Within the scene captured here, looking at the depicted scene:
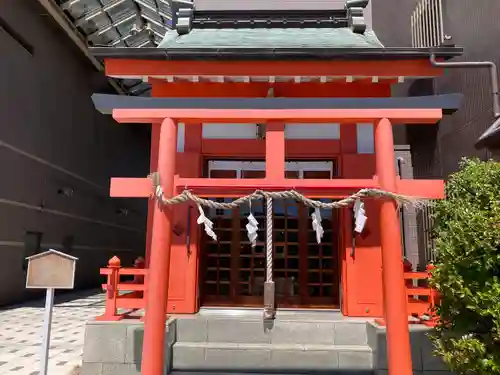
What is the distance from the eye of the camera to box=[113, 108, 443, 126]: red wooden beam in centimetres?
488

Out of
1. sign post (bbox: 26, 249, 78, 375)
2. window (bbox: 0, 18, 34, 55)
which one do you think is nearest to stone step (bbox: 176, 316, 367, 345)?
sign post (bbox: 26, 249, 78, 375)

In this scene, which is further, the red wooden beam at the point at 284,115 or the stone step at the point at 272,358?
the stone step at the point at 272,358

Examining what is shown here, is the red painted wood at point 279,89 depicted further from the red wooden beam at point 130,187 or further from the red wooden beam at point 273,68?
the red wooden beam at point 130,187

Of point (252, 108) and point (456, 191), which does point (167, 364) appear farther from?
point (456, 191)

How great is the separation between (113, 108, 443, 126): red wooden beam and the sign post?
5.94 ft

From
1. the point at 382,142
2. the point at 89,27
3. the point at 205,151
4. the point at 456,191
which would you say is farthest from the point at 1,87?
the point at 456,191

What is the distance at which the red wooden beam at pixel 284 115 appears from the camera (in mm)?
4883

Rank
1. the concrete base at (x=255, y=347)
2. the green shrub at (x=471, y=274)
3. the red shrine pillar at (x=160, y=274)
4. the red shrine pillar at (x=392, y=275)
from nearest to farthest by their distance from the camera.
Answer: the green shrub at (x=471, y=274), the red shrine pillar at (x=392, y=275), the red shrine pillar at (x=160, y=274), the concrete base at (x=255, y=347)

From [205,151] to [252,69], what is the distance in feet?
6.05

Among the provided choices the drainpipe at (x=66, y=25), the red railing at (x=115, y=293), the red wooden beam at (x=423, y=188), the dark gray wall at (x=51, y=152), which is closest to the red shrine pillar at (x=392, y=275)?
the red wooden beam at (x=423, y=188)

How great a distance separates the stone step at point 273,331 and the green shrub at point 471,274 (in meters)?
1.92

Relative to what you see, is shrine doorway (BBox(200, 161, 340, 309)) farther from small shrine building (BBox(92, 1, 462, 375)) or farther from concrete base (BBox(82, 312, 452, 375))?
concrete base (BBox(82, 312, 452, 375))

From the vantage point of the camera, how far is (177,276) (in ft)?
21.7

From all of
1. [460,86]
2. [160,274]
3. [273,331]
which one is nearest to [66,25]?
[160,274]
